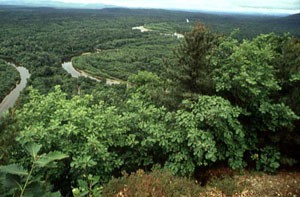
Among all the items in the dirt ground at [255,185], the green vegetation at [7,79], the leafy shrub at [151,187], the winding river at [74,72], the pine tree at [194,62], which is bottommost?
the winding river at [74,72]

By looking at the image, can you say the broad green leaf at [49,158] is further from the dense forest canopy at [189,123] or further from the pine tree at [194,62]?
the pine tree at [194,62]

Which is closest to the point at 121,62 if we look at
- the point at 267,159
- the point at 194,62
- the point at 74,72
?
the point at 74,72

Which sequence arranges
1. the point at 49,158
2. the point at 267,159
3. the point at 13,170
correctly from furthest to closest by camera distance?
the point at 267,159 → the point at 49,158 → the point at 13,170

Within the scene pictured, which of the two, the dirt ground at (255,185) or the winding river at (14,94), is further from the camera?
the winding river at (14,94)

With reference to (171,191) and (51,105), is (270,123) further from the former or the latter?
(51,105)

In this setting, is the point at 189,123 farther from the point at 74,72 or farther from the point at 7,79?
the point at 74,72

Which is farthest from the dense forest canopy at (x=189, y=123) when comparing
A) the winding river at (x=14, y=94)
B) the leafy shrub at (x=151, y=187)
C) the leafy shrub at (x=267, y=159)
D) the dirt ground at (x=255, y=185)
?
the winding river at (x=14, y=94)

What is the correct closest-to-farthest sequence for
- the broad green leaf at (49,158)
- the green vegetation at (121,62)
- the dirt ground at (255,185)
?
the broad green leaf at (49,158)
the dirt ground at (255,185)
the green vegetation at (121,62)
